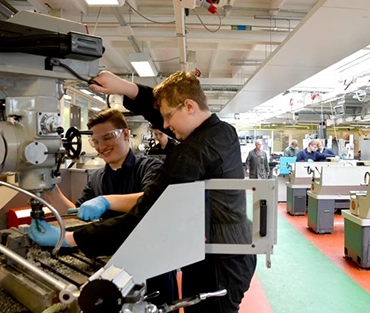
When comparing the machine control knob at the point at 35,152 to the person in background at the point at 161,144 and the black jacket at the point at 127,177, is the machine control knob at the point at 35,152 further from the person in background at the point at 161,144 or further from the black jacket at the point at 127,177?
the person in background at the point at 161,144

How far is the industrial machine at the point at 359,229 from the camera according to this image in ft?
11.5

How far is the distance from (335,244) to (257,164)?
12.1ft

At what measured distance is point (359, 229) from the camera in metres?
3.57

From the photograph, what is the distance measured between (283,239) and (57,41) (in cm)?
456

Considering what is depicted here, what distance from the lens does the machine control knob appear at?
33.2 inches

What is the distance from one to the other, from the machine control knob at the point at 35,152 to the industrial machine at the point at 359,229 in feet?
11.3

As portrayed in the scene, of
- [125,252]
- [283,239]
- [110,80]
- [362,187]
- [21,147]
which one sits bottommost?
[283,239]

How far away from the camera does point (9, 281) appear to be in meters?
0.96

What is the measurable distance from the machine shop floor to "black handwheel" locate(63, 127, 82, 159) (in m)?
2.27

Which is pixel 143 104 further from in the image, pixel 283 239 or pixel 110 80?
pixel 283 239

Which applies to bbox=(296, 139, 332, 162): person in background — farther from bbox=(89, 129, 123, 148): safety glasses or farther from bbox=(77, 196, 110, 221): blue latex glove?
bbox=(77, 196, 110, 221): blue latex glove

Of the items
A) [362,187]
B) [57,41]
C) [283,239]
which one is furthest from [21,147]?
[362,187]

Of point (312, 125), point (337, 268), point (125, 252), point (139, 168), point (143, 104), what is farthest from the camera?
point (312, 125)

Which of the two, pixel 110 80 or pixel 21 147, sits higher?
pixel 110 80
